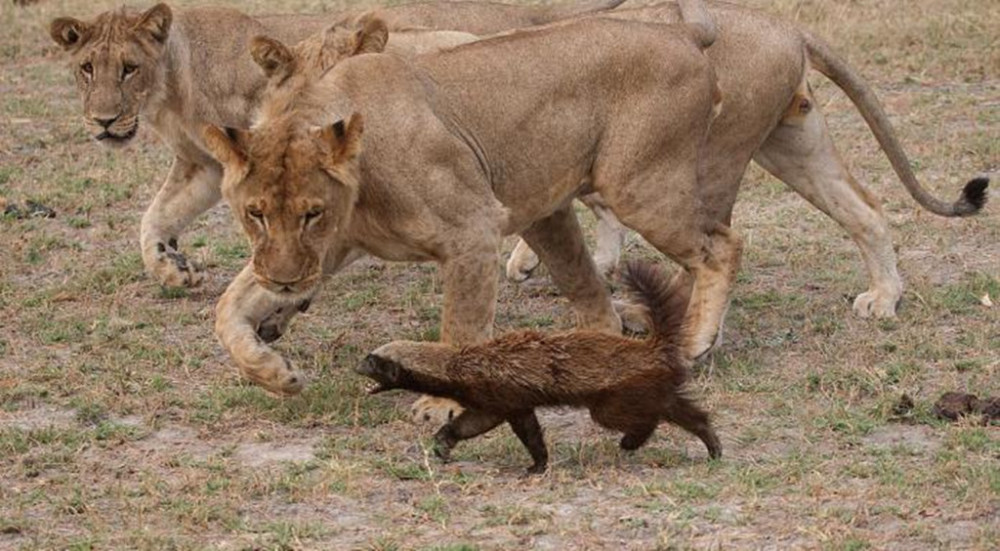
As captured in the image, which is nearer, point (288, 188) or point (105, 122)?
point (288, 188)

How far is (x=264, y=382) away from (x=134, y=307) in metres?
1.67

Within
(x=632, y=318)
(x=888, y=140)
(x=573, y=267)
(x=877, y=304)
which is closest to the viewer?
(x=573, y=267)

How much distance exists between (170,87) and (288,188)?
8.09 ft

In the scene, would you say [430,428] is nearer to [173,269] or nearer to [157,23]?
[173,269]

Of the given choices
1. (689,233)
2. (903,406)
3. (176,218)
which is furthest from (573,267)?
(176,218)

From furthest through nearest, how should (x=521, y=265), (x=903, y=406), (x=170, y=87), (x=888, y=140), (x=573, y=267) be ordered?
(x=521, y=265)
(x=170, y=87)
(x=888, y=140)
(x=573, y=267)
(x=903, y=406)

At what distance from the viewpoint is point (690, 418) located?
17.8 ft

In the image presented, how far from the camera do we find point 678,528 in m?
4.86

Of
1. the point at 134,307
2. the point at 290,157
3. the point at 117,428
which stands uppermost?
the point at 290,157

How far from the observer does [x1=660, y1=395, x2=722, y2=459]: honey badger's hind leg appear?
5.36 meters

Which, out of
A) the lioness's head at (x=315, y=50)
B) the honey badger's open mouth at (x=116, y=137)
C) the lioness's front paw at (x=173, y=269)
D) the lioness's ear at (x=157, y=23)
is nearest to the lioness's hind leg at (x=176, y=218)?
the lioness's front paw at (x=173, y=269)

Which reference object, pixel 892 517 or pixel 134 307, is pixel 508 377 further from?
pixel 134 307

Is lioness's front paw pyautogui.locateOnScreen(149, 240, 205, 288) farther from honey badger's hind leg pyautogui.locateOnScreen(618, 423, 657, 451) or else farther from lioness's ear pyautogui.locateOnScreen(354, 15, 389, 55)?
honey badger's hind leg pyautogui.locateOnScreen(618, 423, 657, 451)

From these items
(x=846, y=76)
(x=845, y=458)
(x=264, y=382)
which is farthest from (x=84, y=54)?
(x=845, y=458)
